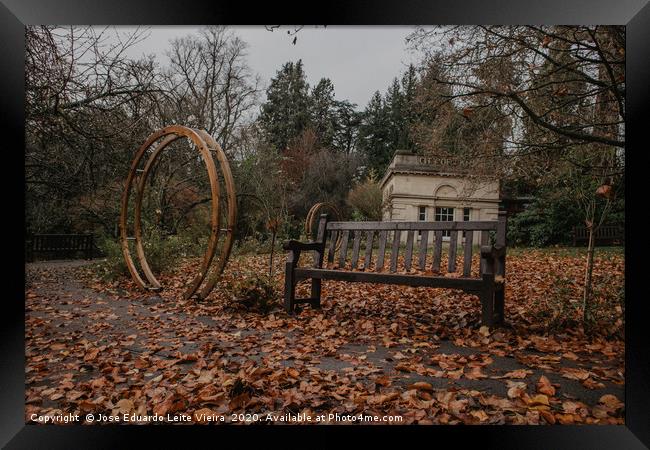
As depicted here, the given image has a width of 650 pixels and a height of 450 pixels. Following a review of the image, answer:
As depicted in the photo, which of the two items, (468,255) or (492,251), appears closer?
(492,251)

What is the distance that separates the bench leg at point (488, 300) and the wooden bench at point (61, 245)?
148 inches

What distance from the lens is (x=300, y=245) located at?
399 centimetres

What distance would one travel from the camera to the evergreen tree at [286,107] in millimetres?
3465

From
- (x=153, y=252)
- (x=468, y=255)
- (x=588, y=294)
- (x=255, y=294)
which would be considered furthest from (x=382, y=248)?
(x=153, y=252)

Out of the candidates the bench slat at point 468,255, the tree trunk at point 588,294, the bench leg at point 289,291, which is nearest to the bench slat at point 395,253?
the bench slat at point 468,255

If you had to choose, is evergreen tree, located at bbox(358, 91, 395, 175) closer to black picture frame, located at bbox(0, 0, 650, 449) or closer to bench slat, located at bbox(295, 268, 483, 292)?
bench slat, located at bbox(295, 268, 483, 292)

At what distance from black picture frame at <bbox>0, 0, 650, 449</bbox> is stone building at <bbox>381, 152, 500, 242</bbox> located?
1.71 metres

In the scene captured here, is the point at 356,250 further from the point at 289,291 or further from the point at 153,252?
the point at 153,252

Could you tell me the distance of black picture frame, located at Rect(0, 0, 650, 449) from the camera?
2.11 metres

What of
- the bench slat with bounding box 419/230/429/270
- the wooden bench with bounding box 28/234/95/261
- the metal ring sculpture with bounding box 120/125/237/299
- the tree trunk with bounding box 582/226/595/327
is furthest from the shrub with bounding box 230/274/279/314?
the tree trunk with bounding box 582/226/595/327

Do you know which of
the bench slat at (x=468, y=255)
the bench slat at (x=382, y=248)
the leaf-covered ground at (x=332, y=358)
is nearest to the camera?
the leaf-covered ground at (x=332, y=358)

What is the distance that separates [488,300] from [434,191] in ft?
5.24

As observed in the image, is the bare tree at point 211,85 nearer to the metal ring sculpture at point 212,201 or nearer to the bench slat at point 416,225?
the metal ring sculpture at point 212,201
